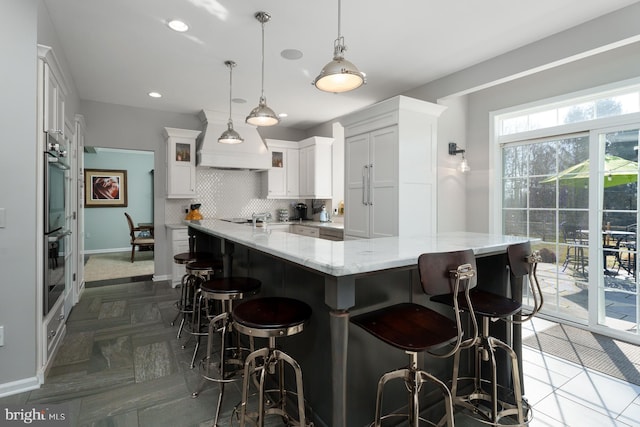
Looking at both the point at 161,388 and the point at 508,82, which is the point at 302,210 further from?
the point at 161,388

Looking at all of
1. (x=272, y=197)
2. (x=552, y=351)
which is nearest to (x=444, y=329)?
(x=552, y=351)

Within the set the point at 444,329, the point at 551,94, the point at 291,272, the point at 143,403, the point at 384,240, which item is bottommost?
the point at 143,403

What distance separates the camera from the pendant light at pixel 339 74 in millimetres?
1910

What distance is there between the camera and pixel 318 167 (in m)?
5.85

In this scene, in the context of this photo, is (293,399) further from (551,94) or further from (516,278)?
(551,94)

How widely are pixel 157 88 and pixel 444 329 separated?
4.49 meters

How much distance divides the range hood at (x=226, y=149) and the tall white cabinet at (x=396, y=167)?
82.8 inches

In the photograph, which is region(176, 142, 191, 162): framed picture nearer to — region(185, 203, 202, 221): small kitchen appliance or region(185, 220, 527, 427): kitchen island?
region(185, 203, 202, 221): small kitchen appliance

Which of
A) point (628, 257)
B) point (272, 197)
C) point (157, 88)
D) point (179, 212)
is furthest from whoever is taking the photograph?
point (272, 197)

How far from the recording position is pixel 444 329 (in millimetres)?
1441

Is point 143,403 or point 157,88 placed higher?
point 157,88

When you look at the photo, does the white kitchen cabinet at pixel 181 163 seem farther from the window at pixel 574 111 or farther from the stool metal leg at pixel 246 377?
the window at pixel 574 111

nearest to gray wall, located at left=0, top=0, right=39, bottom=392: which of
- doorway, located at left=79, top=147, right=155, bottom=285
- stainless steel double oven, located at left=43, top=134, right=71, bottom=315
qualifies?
stainless steel double oven, located at left=43, top=134, right=71, bottom=315

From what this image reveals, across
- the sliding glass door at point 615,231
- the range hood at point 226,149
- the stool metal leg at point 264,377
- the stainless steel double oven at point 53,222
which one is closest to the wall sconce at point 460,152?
the sliding glass door at point 615,231
